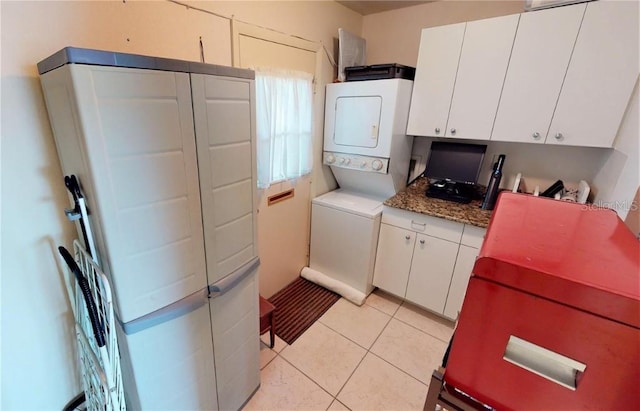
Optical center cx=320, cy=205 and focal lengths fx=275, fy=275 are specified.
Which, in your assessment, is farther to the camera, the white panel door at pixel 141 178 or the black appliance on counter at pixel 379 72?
the black appliance on counter at pixel 379 72

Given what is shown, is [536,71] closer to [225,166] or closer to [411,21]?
[411,21]

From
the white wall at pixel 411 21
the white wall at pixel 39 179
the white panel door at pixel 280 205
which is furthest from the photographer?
the white wall at pixel 411 21

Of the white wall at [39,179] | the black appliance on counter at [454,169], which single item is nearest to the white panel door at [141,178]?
the white wall at [39,179]

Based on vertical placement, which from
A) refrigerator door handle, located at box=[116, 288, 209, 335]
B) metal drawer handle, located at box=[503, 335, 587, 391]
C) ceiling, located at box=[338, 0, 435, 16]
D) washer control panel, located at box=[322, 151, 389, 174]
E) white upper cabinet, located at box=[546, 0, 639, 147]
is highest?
ceiling, located at box=[338, 0, 435, 16]

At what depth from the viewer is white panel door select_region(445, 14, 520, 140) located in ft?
5.70

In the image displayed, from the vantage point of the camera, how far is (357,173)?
2.46 metres

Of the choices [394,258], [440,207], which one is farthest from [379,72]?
[394,258]

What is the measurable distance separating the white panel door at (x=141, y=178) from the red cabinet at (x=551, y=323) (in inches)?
37.0

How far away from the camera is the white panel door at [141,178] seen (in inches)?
31.3

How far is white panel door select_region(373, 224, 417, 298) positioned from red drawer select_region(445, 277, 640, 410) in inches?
64.1

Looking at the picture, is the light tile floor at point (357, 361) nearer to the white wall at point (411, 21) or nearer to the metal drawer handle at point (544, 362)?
the metal drawer handle at point (544, 362)

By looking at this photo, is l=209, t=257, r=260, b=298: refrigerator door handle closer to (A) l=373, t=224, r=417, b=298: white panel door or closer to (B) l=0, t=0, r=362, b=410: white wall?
(B) l=0, t=0, r=362, b=410: white wall

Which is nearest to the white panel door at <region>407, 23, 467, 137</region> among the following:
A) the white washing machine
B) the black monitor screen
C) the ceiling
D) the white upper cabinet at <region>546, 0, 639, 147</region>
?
the black monitor screen

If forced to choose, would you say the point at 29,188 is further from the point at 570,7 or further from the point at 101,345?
the point at 570,7
